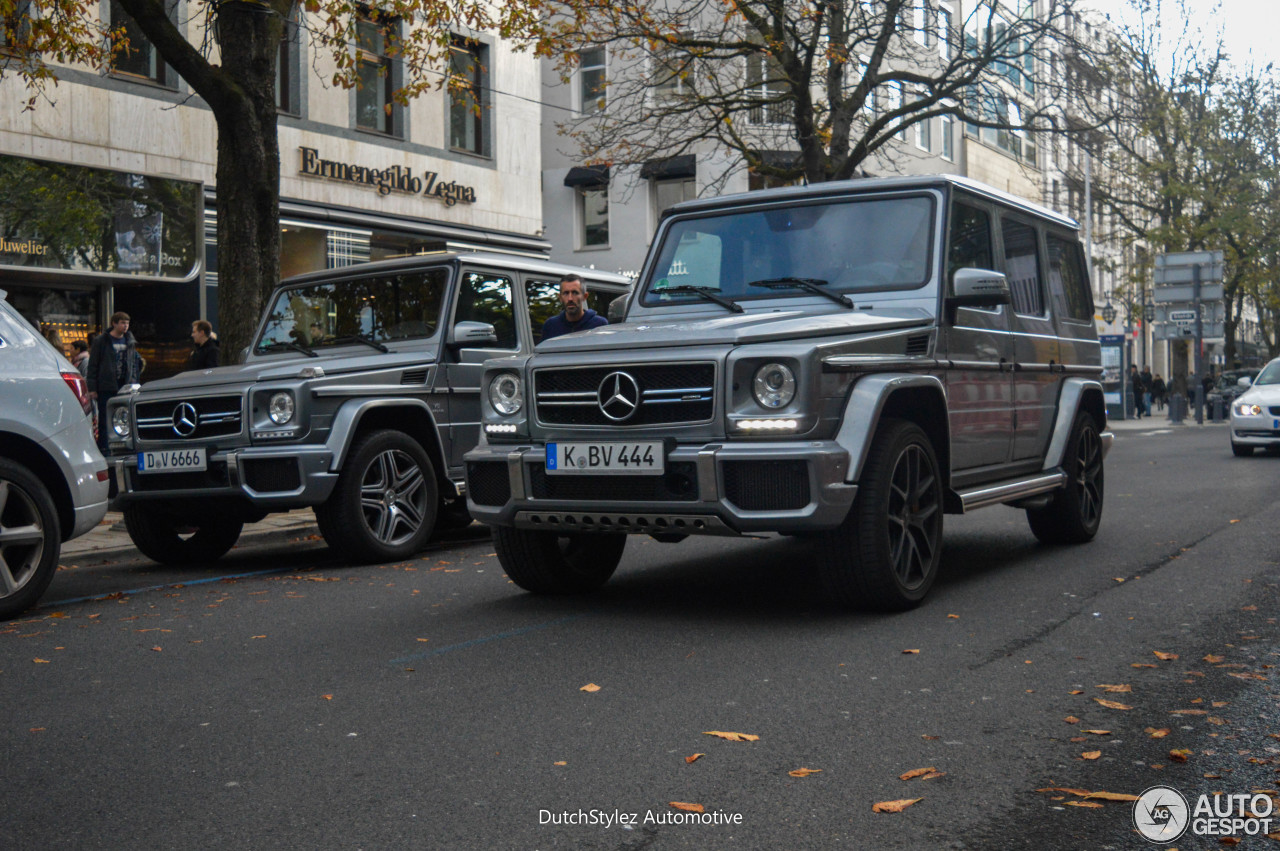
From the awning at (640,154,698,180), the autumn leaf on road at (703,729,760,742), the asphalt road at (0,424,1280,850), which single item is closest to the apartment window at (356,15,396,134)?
the awning at (640,154,698,180)

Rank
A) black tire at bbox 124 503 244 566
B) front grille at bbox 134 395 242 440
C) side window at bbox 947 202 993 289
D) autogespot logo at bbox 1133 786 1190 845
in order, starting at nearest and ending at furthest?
autogespot logo at bbox 1133 786 1190 845
side window at bbox 947 202 993 289
front grille at bbox 134 395 242 440
black tire at bbox 124 503 244 566

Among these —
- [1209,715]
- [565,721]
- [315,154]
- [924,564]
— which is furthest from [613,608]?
[315,154]

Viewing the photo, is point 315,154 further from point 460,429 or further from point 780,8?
point 460,429

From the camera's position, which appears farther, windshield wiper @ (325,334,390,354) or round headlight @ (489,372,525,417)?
windshield wiper @ (325,334,390,354)

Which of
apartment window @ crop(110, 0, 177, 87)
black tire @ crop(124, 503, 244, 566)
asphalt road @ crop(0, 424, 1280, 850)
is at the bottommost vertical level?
asphalt road @ crop(0, 424, 1280, 850)

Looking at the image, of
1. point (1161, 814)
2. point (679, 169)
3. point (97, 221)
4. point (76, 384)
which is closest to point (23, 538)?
point (76, 384)

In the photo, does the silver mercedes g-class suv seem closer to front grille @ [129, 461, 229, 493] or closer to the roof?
the roof

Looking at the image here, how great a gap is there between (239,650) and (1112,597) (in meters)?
4.16

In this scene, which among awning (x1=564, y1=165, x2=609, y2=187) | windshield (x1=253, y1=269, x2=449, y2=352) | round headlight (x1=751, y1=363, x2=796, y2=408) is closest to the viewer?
round headlight (x1=751, y1=363, x2=796, y2=408)

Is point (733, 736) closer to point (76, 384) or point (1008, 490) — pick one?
point (1008, 490)

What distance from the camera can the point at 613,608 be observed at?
6527mm

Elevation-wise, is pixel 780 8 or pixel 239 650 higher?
pixel 780 8

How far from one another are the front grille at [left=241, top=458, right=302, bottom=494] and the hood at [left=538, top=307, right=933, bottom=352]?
2461mm

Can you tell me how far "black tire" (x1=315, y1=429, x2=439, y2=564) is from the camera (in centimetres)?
833
